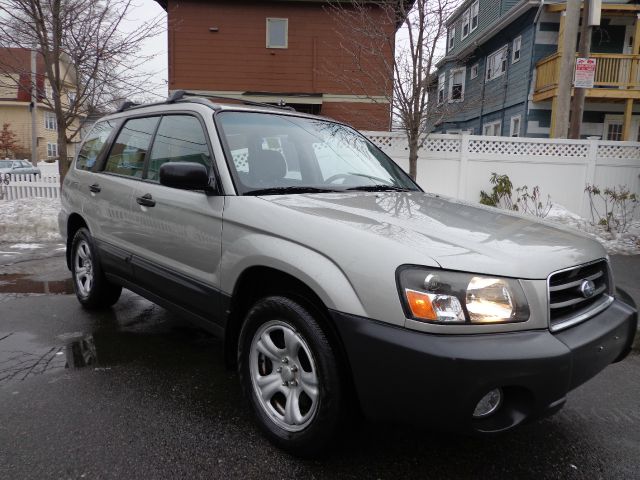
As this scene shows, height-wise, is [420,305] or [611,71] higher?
[611,71]

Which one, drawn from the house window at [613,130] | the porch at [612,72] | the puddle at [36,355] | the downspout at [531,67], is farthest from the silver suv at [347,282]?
the house window at [613,130]

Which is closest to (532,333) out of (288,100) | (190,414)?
(190,414)

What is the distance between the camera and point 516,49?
18938 mm

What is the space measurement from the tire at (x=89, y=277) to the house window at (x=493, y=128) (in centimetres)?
1931

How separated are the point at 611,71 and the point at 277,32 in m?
11.2

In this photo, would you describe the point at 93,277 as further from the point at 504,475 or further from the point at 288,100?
the point at 288,100

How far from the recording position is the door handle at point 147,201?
3.35 meters

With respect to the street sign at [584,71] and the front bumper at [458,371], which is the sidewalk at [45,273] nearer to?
the street sign at [584,71]

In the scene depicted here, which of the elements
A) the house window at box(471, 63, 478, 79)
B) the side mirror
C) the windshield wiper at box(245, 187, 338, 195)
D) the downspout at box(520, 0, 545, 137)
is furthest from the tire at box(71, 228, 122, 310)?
the house window at box(471, 63, 478, 79)

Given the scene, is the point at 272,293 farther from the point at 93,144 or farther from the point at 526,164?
the point at 526,164

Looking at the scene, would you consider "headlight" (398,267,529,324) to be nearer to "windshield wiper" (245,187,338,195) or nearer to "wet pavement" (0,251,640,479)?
"wet pavement" (0,251,640,479)

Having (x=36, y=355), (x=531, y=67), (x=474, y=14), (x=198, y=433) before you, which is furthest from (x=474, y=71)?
(x=198, y=433)

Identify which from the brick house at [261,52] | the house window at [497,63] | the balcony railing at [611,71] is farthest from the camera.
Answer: the house window at [497,63]

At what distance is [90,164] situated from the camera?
14.9 feet
